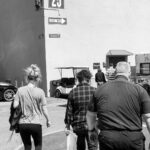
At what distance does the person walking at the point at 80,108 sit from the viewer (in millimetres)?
5332

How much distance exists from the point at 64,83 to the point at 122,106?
16.3 meters

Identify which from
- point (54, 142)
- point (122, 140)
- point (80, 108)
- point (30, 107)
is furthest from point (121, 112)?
point (54, 142)

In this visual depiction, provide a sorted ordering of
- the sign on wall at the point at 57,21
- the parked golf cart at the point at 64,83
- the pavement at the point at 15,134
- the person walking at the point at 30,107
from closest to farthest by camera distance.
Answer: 1. the person walking at the point at 30,107
2. the pavement at the point at 15,134
3. the parked golf cart at the point at 64,83
4. the sign on wall at the point at 57,21

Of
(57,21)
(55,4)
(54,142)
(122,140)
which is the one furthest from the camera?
(57,21)

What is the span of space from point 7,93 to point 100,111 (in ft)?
53.4

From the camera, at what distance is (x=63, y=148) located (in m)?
7.72

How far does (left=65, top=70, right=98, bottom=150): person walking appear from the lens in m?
5.33

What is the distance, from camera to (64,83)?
20.0 metres

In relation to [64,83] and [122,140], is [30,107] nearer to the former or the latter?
[122,140]

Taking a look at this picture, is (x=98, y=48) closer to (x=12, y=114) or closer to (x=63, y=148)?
(x=63, y=148)

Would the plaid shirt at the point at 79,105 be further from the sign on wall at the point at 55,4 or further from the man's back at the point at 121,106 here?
the sign on wall at the point at 55,4

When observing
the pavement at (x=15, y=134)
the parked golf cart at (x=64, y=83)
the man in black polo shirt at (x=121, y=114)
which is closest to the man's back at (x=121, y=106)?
the man in black polo shirt at (x=121, y=114)

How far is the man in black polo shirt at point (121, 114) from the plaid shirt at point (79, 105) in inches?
58.1

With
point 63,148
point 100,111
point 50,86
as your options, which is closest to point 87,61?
point 50,86
